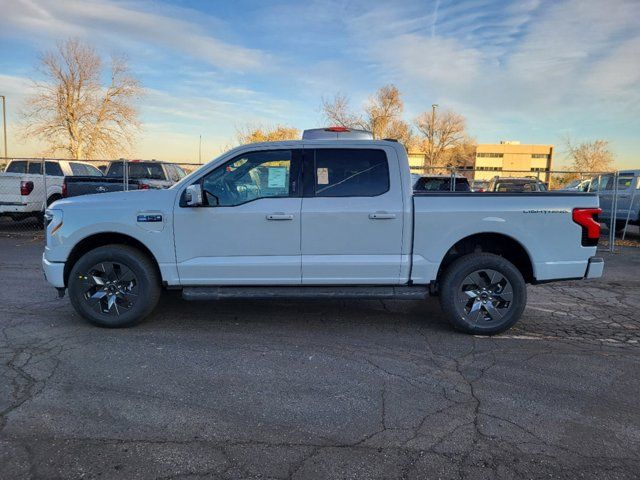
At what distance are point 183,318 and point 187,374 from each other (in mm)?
1578

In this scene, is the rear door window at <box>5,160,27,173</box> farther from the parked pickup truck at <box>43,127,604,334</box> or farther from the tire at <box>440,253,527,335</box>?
the tire at <box>440,253,527,335</box>

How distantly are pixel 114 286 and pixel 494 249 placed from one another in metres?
4.23

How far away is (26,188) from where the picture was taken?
463 inches

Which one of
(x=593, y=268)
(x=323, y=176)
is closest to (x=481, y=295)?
(x=593, y=268)

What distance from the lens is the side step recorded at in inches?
189

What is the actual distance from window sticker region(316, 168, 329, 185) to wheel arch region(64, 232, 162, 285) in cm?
194

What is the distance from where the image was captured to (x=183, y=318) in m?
5.34

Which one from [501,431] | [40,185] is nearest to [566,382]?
[501,431]

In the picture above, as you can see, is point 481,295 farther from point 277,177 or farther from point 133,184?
point 133,184

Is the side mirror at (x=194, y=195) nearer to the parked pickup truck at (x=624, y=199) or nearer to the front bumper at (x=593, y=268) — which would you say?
the front bumper at (x=593, y=268)

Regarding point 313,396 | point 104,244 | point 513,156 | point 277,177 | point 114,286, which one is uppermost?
point 513,156

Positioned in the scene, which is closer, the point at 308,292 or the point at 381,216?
the point at 381,216

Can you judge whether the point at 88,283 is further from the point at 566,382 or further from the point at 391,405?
the point at 566,382

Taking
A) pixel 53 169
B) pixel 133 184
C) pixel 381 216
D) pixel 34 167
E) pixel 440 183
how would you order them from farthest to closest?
pixel 34 167
pixel 53 169
pixel 440 183
pixel 133 184
pixel 381 216
